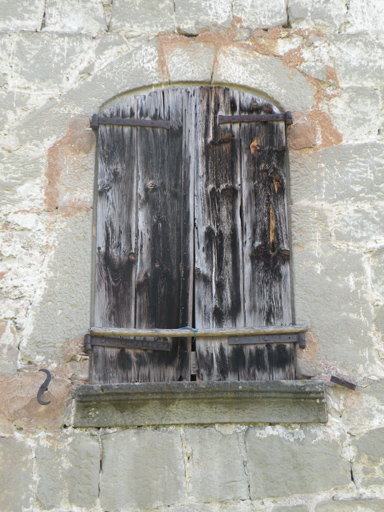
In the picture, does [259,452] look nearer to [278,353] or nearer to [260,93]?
[278,353]

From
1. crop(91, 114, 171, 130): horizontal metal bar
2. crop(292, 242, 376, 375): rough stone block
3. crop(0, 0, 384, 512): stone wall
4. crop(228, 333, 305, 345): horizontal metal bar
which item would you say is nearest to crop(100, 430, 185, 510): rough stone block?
crop(0, 0, 384, 512): stone wall

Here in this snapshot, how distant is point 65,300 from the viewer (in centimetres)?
311

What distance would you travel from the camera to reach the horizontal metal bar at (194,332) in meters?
3.06

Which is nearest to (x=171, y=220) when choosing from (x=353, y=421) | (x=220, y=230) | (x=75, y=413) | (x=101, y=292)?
(x=220, y=230)

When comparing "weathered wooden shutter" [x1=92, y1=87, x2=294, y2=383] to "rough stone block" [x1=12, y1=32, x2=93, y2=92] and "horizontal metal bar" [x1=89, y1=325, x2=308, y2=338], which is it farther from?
"rough stone block" [x1=12, y1=32, x2=93, y2=92]

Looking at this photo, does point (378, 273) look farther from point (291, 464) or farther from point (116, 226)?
point (116, 226)

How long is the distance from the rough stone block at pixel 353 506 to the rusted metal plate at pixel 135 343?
101 centimetres

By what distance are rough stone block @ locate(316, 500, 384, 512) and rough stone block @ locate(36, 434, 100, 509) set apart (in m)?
1.01

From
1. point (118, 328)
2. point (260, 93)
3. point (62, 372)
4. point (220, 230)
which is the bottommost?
point (62, 372)

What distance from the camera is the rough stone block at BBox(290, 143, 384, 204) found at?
3279 mm

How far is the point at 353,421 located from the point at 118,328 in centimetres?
119

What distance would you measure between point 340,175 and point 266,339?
3.08 ft

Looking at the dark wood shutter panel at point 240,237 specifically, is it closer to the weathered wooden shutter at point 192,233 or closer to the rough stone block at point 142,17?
the weathered wooden shutter at point 192,233

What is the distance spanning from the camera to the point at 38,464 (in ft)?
9.38
